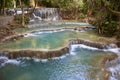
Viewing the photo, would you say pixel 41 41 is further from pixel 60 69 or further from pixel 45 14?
pixel 45 14

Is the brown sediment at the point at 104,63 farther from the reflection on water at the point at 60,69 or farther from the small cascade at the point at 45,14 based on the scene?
the small cascade at the point at 45,14

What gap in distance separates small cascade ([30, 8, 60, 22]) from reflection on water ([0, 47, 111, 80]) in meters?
12.4

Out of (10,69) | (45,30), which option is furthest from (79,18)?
(10,69)

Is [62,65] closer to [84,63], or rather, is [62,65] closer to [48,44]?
[84,63]

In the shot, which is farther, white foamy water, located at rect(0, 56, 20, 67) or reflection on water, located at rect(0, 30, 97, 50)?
reflection on water, located at rect(0, 30, 97, 50)

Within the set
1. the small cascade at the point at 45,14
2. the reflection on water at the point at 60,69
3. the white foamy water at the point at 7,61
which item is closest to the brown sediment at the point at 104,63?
the reflection on water at the point at 60,69

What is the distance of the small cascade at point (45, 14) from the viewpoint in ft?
74.8

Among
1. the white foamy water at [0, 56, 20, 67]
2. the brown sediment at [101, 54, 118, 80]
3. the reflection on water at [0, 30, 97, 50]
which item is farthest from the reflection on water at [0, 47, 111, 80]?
the reflection on water at [0, 30, 97, 50]

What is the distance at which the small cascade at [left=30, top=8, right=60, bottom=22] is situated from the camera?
22784 millimetres

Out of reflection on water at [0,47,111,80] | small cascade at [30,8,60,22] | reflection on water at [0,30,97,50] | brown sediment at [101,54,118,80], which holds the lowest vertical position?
reflection on water at [0,47,111,80]

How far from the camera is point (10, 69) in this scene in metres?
9.67

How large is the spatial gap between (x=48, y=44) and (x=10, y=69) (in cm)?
356

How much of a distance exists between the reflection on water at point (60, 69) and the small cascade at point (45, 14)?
12.4 metres

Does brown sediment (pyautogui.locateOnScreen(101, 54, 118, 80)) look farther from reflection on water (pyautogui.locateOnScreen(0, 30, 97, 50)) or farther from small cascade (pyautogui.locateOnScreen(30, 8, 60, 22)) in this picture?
small cascade (pyautogui.locateOnScreen(30, 8, 60, 22))
